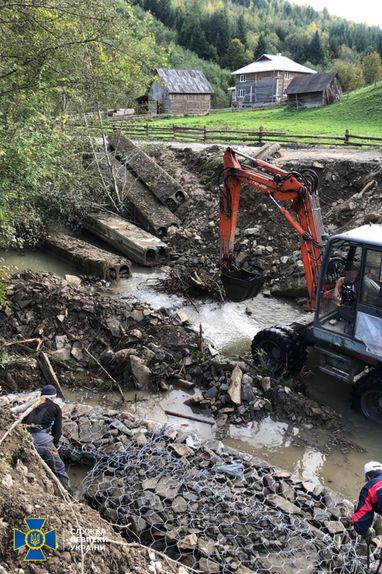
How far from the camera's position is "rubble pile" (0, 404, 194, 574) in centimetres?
366

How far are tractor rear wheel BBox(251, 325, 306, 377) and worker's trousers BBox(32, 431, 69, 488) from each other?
422cm

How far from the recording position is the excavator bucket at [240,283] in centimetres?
1025

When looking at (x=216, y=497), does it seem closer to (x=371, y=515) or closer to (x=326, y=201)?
(x=371, y=515)

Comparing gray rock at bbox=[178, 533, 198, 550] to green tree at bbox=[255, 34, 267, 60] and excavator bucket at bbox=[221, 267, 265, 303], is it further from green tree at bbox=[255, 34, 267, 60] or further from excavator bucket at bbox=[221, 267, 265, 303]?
green tree at bbox=[255, 34, 267, 60]

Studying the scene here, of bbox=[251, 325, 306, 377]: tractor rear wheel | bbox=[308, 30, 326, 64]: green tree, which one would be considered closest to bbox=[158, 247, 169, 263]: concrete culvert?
bbox=[251, 325, 306, 377]: tractor rear wheel

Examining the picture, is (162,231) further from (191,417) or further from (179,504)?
(179,504)

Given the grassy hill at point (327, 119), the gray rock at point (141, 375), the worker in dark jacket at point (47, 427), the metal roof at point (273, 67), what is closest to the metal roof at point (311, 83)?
the grassy hill at point (327, 119)

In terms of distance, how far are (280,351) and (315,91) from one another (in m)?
35.4

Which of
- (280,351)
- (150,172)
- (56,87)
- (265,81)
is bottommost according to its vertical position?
(280,351)

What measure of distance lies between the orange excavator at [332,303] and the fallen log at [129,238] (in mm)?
4810

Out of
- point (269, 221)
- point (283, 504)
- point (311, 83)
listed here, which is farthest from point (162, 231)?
point (311, 83)

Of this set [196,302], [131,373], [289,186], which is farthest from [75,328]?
[289,186]

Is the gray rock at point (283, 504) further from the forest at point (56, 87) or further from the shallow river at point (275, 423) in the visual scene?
the forest at point (56, 87)

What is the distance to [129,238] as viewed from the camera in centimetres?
1460
